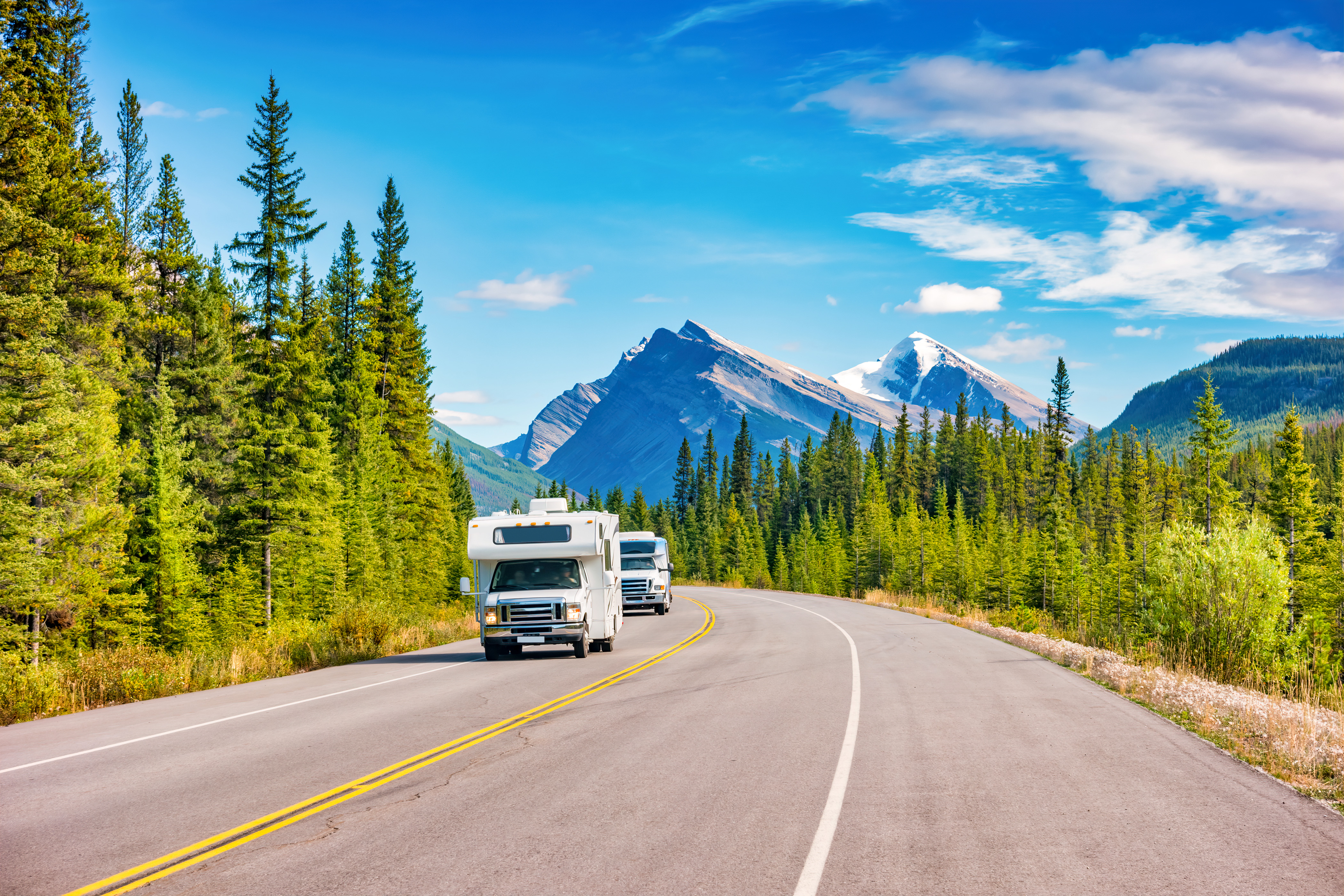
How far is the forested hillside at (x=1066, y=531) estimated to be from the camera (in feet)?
58.4

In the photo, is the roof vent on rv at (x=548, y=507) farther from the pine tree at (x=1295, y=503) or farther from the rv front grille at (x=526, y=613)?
the pine tree at (x=1295, y=503)

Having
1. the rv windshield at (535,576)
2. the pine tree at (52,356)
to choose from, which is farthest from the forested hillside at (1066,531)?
the pine tree at (52,356)

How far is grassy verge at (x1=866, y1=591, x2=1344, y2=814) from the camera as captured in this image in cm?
787

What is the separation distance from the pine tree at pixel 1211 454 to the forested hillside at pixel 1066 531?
6.1 inches

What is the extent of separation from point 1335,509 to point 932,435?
83728mm

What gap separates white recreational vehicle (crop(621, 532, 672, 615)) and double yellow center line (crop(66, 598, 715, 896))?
23.9 metres

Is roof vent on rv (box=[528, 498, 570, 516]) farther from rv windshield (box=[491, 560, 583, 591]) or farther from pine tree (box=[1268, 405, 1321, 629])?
pine tree (box=[1268, 405, 1321, 629])

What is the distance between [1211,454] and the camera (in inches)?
2256

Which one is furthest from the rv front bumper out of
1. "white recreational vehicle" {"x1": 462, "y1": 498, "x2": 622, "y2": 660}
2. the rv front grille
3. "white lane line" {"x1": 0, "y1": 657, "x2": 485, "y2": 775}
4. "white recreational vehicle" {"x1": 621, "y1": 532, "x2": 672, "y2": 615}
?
"white recreational vehicle" {"x1": 621, "y1": 532, "x2": 672, "y2": 615}

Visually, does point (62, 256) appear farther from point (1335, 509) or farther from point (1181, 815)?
point (1335, 509)

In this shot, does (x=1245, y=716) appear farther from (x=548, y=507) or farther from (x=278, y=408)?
(x=278, y=408)

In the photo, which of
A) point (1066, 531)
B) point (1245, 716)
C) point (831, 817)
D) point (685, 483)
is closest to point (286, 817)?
point (831, 817)

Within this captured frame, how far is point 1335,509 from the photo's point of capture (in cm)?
6084

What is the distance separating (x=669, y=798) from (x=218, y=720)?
7366 millimetres
